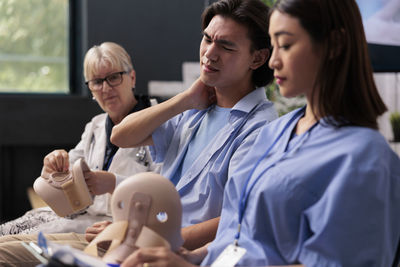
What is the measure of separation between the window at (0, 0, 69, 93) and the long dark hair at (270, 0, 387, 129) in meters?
4.37

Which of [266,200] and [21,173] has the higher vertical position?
[266,200]

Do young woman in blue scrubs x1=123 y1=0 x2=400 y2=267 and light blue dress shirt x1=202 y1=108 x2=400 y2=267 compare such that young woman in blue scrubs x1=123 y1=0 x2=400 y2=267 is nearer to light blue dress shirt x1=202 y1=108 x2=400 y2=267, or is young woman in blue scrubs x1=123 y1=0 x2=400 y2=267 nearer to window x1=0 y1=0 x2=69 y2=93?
light blue dress shirt x1=202 y1=108 x2=400 y2=267

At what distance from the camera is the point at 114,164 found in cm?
258

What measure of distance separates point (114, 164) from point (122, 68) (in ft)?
1.72

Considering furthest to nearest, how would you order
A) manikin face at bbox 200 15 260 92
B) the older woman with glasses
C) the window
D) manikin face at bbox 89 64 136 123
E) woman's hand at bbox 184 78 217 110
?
the window → manikin face at bbox 89 64 136 123 → the older woman with glasses → woman's hand at bbox 184 78 217 110 → manikin face at bbox 200 15 260 92

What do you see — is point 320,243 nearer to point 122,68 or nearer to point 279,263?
point 279,263

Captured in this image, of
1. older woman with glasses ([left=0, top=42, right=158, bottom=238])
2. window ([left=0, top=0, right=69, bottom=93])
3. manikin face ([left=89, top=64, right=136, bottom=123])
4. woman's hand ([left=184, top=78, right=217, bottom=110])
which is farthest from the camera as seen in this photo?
window ([left=0, top=0, right=69, bottom=93])

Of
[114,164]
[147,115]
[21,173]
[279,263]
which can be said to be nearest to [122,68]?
[114,164]

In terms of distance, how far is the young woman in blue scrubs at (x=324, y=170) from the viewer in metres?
1.21

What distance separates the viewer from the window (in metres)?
5.22

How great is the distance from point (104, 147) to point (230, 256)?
1.46 meters

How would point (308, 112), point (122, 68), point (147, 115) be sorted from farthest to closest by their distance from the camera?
point (122, 68) < point (147, 115) < point (308, 112)

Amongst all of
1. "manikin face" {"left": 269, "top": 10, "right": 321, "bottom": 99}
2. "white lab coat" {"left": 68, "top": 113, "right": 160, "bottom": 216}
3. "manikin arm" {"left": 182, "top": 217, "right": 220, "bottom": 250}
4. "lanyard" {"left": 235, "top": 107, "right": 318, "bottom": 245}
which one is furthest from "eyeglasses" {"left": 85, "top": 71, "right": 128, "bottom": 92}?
"manikin face" {"left": 269, "top": 10, "right": 321, "bottom": 99}

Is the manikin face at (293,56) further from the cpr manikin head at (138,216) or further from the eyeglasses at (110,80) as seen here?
the eyeglasses at (110,80)
